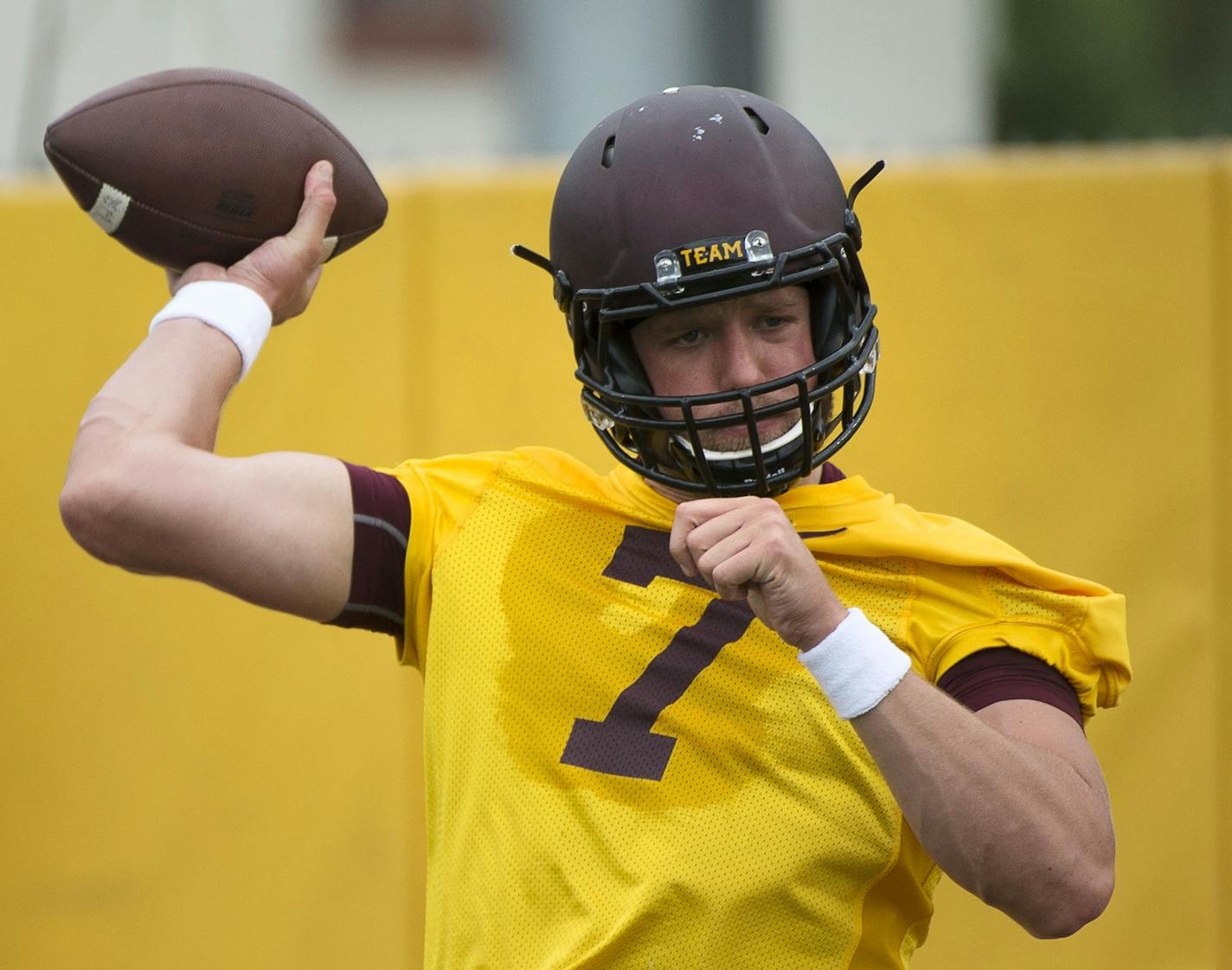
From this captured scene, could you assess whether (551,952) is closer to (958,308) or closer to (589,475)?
(589,475)

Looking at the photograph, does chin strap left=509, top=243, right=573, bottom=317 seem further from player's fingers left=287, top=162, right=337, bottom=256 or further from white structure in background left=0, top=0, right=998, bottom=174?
white structure in background left=0, top=0, right=998, bottom=174

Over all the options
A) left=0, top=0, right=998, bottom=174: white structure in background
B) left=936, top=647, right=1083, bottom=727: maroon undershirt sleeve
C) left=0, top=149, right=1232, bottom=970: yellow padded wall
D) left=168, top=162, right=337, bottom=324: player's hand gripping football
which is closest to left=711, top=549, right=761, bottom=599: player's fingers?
left=936, top=647, right=1083, bottom=727: maroon undershirt sleeve

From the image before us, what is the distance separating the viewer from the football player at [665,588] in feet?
5.98

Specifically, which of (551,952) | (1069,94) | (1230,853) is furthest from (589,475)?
(1069,94)

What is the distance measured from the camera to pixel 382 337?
3.54 metres

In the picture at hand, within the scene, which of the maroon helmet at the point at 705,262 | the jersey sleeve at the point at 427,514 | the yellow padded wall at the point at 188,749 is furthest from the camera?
the yellow padded wall at the point at 188,749

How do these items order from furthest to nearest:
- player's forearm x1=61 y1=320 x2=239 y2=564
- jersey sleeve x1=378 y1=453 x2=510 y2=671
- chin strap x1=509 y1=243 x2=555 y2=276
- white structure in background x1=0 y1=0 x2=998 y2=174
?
1. white structure in background x1=0 y1=0 x2=998 y2=174
2. chin strap x1=509 y1=243 x2=555 y2=276
3. jersey sleeve x1=378 y1=453 x2=510 y2=671
4. player's forearm x1=61 y1=320 x2=239 y2=564

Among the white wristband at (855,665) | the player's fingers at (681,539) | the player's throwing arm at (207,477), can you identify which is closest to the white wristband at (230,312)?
the player's throwing arm at (207,477)

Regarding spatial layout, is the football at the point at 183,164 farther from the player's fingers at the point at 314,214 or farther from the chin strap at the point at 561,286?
the chin strap at the point at 561,286

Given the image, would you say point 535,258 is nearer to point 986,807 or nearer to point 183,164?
point 183,164

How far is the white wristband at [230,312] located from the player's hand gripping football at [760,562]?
627mm

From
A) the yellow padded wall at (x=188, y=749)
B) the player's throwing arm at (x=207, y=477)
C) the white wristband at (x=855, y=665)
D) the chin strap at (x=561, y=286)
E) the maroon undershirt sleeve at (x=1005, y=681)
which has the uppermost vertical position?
the chin strap at (x=561, y=286)

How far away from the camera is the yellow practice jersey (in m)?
1.85

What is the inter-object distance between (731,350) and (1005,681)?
1.69 ft
